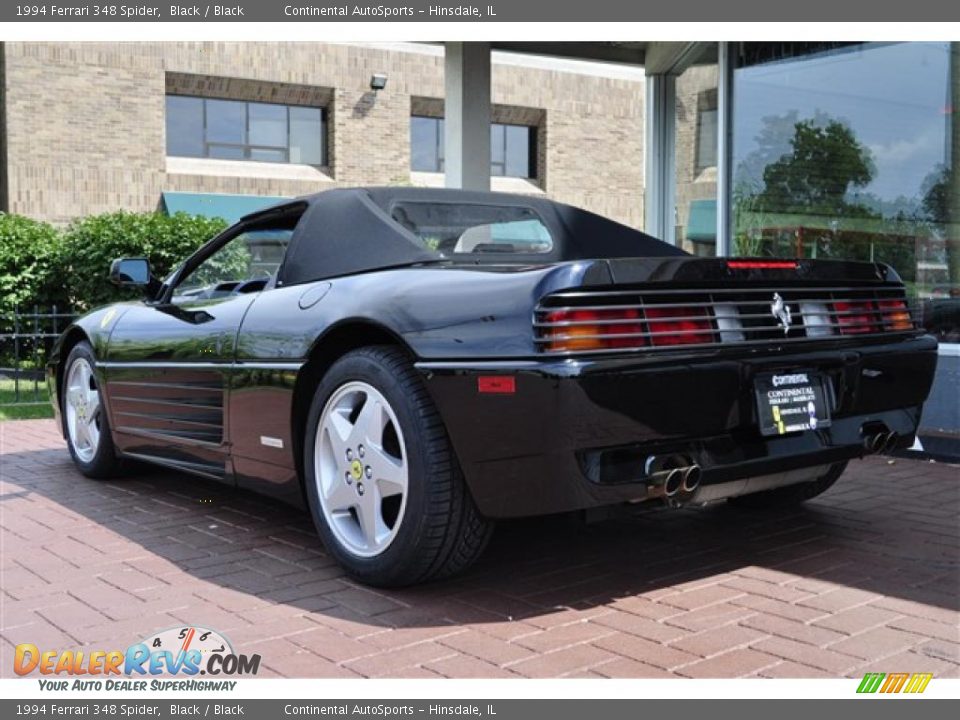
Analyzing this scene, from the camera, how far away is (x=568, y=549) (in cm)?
400

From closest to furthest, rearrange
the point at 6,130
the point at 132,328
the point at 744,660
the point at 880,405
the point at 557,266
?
the point at 744,660, the point at 557,266, the point at 880,405, the point at 132,328, the point at 6,130

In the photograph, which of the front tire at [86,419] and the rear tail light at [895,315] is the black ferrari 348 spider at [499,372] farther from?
the front tire at [86,419]

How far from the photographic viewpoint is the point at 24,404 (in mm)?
9406

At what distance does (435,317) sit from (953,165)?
4905mm

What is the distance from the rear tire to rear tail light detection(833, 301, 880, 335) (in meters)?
0.90

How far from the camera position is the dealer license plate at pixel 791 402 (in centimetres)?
329

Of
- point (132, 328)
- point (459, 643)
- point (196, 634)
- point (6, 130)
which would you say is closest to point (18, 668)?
point (196, 634)

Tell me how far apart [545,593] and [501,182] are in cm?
2249

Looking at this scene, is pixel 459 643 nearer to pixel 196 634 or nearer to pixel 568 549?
pixel 196 634

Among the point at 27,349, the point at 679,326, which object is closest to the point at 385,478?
the point at 679,326

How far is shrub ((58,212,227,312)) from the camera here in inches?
516

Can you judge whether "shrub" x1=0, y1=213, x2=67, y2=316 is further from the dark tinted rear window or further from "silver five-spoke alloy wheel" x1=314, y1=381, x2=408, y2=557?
"silver five-spoke alloy wheel" x1=314, y1=381, x2=408, y2=557

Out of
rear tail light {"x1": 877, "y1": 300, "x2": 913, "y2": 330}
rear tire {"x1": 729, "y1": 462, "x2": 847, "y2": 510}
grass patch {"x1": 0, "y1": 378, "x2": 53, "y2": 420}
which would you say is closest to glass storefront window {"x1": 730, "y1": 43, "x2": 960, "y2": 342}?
rear tire {"x1": 729, "y1": 462, "x2": 847, "y2": 510}

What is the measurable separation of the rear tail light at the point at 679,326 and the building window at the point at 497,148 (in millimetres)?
22215
